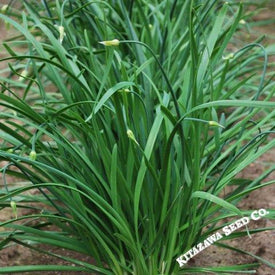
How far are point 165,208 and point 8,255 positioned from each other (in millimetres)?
626

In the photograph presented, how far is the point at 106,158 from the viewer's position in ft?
5.42

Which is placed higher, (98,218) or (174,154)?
(174,154)

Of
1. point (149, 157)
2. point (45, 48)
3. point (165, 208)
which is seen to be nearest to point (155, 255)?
point (165, 208)

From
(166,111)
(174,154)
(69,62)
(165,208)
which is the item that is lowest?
(165,208)

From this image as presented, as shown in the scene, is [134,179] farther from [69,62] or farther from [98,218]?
[69,62]

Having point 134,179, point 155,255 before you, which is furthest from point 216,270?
point 134,179

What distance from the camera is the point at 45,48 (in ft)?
6.29

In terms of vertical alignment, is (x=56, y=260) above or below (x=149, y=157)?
below

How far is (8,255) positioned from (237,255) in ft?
2.27

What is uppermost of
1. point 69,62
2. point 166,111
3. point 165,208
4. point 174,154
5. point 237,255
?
point 69,62

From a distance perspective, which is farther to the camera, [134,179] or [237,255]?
[237,255]

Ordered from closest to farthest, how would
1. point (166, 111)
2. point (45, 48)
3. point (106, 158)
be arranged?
point (166, 111) < point (106, 158) < point (45, 48)

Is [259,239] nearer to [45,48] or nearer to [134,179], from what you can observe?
[134,179]

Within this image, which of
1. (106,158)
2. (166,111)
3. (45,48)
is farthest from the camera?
(45,48)
